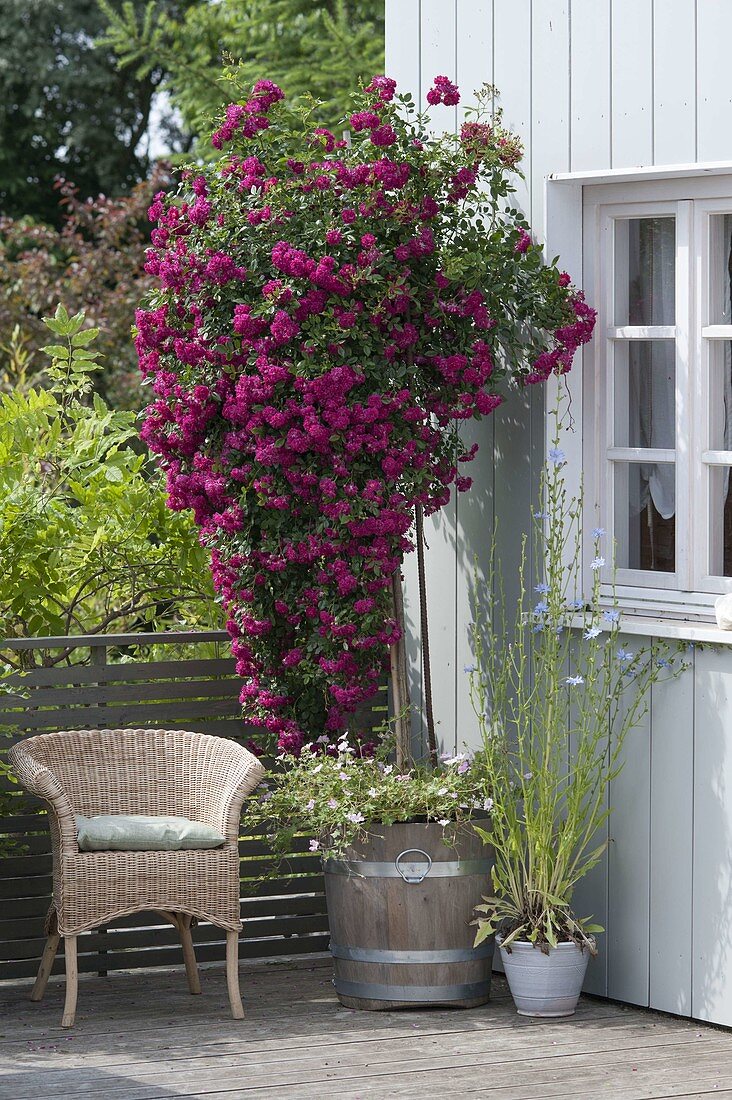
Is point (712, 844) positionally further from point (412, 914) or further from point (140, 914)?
point (140, 914)

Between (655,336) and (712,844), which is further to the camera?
(655,336)

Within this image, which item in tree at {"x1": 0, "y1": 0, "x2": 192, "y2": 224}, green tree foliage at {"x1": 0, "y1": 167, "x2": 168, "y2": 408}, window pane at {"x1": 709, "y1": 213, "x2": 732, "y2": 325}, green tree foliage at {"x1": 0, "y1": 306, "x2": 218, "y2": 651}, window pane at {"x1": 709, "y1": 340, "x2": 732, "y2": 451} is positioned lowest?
green tree foliage at {"x1": 0, "y1": 306, "x2": 218, "y2": 651}

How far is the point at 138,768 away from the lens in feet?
16.3

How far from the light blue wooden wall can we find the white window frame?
94 millimetres

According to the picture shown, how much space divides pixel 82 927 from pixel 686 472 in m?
2.08

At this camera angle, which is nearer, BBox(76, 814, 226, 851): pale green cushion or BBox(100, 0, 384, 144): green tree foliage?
BBox(76, 814, 226, 851): pale green cushion

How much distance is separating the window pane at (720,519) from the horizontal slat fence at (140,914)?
133 centimetres

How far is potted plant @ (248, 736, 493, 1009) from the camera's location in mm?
4605

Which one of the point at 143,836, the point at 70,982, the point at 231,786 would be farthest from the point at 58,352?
the point at 70,982

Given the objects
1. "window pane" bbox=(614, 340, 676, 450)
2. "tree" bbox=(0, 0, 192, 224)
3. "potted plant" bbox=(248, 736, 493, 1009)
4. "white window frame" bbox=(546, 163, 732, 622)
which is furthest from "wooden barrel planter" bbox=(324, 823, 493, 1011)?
"tree" bbox=(0, 0, 192, 224)

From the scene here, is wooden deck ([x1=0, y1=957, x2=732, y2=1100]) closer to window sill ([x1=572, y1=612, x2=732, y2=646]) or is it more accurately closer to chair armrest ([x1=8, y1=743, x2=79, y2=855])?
chair armrest ([x1=8, y1=743, x2=79, y2=855])

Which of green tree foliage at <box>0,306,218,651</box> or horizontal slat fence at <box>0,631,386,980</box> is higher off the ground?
green tree foliage at <box>0,306,218,651</box>

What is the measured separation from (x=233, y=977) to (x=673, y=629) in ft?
5.13

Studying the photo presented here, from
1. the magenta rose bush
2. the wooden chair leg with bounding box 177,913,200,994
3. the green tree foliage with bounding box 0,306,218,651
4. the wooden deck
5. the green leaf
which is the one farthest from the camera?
the green leaf
